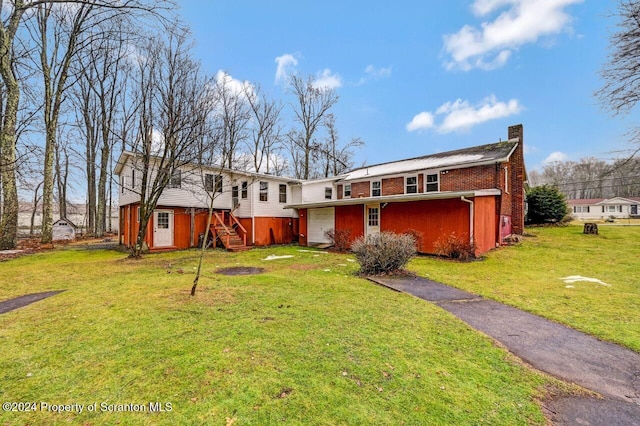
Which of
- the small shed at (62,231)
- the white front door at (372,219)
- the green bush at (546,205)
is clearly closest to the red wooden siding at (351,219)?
the white front door at (372,219)

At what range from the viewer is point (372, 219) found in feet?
47.5

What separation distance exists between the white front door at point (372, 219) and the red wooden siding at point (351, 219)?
242mm

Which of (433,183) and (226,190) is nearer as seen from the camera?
(433,183)

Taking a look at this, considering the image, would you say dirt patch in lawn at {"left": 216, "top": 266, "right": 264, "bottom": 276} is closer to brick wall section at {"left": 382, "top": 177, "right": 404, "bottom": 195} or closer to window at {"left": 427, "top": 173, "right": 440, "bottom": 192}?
brick wall section at {"left": 382, "top": 177, "right": 404, "bottom": 195}

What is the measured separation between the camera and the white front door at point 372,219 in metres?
14.2

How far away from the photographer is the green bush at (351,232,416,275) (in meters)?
8.05

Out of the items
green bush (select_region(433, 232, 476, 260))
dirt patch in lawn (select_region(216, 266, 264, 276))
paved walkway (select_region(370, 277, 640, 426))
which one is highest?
green bush (select_region(433, 232, 476, 260))

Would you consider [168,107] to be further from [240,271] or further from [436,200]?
[436,200]

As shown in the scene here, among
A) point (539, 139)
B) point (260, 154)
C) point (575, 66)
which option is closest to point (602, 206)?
point (539, 139)

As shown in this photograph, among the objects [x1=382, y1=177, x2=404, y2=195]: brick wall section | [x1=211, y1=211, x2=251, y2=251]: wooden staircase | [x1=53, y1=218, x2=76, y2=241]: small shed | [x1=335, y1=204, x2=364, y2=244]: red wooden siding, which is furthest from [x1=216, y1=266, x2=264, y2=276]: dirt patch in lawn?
[x1=53, y1=218, x2=76, y2=241]: small shed

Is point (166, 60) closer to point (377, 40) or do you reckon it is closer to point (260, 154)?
point (377, 40)

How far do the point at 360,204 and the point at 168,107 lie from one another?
33.6 feet

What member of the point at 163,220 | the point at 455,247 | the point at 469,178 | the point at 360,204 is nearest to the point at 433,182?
the point at 469,178

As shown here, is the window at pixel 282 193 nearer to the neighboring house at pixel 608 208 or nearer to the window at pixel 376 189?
the window at pixel 376 189
